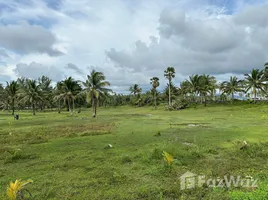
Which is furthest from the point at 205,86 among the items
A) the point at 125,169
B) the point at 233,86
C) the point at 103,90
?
the point at 125,169

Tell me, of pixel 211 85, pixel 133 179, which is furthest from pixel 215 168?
pixel 211 85

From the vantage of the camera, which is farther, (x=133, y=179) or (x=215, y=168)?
(x=215, y=168)

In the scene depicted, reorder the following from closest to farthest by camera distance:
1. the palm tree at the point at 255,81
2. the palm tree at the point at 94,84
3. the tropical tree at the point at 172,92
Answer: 1. the palm tree at the point at 94,84
2. the palm tree at the point at 255,81
3. the tropical tree at the point at 172,92

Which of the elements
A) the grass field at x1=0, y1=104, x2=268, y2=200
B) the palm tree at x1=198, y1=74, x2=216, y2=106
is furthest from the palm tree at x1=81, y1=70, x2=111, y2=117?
the palm tree at x1=198, y1=74, x2=216, y2=106

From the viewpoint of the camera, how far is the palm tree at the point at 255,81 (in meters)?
45.1

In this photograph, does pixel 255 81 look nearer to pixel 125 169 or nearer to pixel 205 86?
pixel 205 86

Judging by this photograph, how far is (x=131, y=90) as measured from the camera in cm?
8306

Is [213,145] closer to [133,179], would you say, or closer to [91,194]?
[133,179]

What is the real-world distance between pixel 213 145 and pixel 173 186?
588cm

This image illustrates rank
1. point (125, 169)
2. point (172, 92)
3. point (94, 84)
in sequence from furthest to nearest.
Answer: point (172, 92) < point (94, 84) < point (125, 169)

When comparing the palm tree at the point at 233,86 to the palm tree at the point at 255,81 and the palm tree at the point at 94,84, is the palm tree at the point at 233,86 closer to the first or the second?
the palm tree at the point at 255,81

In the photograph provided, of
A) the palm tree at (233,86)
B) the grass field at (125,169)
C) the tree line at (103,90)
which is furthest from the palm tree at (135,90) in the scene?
the grass field at (125,169)

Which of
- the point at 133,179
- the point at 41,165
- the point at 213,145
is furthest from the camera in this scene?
the point at 213,145

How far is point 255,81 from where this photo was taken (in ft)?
149
